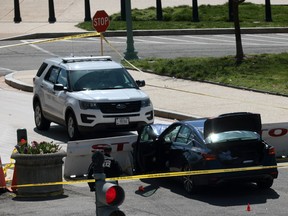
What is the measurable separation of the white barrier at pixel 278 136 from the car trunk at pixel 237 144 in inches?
111

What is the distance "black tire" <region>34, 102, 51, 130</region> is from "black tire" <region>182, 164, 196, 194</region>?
7178 millimetres

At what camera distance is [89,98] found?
19.6 m

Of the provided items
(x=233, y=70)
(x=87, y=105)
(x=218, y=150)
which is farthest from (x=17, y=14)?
(x=218, y=150)

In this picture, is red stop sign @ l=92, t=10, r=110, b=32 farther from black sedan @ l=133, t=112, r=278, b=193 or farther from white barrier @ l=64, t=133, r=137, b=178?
black sedan @ l=133, t=112, r=278, b=193

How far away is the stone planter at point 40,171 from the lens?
1471 cm

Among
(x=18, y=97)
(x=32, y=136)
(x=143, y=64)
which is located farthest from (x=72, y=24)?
(x=32, y=136)

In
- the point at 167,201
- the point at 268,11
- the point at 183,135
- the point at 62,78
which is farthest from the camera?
the point at 268,11

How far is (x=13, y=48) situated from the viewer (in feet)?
127

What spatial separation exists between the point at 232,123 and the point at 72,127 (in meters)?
5.71

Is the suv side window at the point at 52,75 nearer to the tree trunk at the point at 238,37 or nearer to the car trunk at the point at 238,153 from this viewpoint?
the car trunk at the point at 238,153

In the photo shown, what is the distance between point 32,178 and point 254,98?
10953 millimetres

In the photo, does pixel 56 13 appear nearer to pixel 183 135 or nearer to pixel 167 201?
pixel 183 135

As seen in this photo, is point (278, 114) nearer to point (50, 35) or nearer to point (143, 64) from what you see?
point (143, 64)

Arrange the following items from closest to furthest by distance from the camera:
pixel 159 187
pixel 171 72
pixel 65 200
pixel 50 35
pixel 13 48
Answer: pixel 65 200, pixel 159 187, pixel 171 72, pixel 13 48, pixel 50 35
